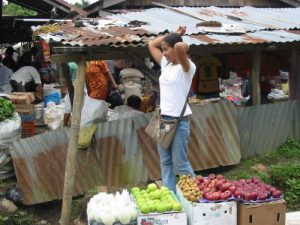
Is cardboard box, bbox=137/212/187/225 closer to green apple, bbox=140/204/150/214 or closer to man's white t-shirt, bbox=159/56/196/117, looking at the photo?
green apple, bbox=140/204/150/214

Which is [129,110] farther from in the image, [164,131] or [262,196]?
[262,196]

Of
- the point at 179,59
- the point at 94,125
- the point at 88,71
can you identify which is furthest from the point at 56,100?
the point at 179,59

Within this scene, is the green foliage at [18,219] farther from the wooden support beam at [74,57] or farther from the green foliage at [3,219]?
the wooden support beam at [74,57]

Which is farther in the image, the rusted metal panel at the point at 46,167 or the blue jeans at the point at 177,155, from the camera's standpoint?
the rusted metal panel at the point at 46,167

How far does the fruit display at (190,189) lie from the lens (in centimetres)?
424

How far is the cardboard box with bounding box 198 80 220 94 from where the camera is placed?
29.4 feet

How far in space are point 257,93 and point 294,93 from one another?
1693 millimetres

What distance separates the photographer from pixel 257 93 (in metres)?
8.84

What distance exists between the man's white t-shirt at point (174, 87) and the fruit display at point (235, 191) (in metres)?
0.95

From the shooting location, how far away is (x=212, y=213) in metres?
4.16

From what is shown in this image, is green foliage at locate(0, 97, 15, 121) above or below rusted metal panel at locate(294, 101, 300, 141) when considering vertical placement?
above

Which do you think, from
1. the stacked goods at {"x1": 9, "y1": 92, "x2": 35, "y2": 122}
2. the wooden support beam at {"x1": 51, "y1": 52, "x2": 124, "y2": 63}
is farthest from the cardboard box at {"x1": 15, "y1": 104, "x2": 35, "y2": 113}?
the wooden support beam at {"x1": 51, "y1": 52, "x2": 124, "y2": 63}

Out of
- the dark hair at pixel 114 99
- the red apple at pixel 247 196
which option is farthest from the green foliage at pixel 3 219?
the dark hair at pixel 114 99

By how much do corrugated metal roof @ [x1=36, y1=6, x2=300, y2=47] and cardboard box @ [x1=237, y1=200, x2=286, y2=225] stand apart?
9.33 feet
